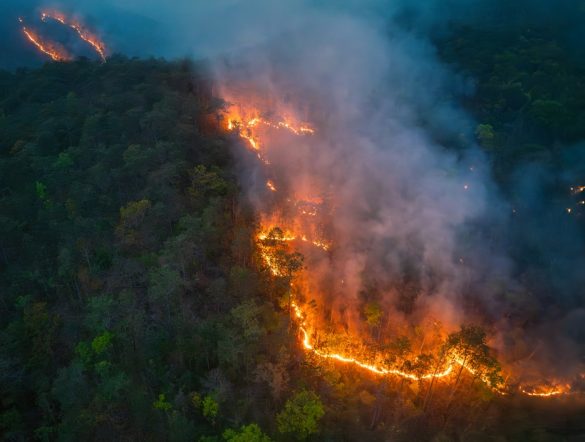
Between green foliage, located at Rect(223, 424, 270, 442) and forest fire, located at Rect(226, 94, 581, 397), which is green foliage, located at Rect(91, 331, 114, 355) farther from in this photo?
forest fire, located at Rect(226, 94, 581, 397)

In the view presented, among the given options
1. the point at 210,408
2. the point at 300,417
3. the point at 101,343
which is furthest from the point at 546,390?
the point at 101,343

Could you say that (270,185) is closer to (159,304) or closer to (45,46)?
(159,304)

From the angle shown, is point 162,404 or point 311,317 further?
point 311,317

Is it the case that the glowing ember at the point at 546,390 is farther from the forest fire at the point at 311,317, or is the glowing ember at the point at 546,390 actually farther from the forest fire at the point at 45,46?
the forest fire at the point at 45,46

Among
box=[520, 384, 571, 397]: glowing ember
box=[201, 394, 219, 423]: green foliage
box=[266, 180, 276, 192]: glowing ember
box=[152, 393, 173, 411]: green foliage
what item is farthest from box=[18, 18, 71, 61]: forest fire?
Answer: box=[520, 384, 571, 397]: glowing ember

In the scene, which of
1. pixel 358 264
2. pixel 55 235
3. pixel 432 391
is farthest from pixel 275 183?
pixel 432 391

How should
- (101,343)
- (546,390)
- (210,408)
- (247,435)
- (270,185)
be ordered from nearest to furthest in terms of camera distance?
(247,435) → (210,408) → (101,343) → (546,390) → (270,185)

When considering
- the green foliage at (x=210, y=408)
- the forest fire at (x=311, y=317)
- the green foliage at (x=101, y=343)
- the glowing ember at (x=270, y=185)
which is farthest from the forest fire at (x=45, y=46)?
the green foliage at (x=210, y=408)
